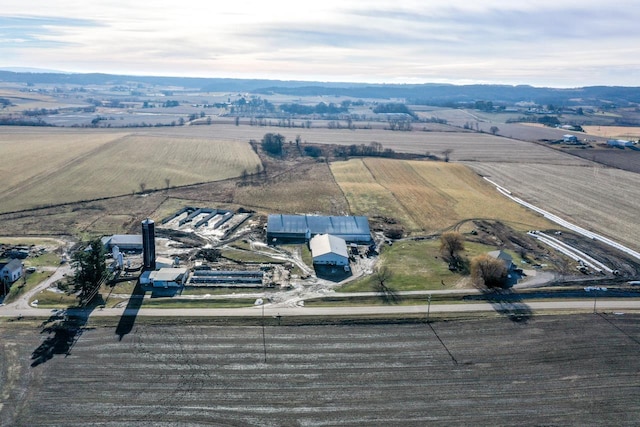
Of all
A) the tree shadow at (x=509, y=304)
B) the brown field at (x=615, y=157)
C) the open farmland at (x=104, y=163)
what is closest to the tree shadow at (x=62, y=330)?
the tree shadow at (x=509, y=304)

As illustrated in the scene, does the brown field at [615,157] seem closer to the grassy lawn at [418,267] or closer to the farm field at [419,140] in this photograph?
the farm field at [419,140]

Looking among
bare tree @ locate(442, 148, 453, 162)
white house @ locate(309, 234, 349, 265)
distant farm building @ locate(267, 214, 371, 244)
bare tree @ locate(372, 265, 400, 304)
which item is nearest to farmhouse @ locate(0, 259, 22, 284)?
distant farm building @ locate(267, 214, 371, 244)

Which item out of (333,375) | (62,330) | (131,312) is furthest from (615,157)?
(62,330)

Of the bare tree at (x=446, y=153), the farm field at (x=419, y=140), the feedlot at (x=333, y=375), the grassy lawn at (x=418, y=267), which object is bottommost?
the feedlot at (x=333, y=375)

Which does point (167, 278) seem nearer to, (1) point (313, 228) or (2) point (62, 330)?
(2) point (62, 330)

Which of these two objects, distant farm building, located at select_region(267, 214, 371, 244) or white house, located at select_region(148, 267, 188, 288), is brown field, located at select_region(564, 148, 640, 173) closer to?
distant farm building, located at select_region(267, 214, 371, 244)

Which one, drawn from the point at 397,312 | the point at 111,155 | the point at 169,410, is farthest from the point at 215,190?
the point at 169,410
